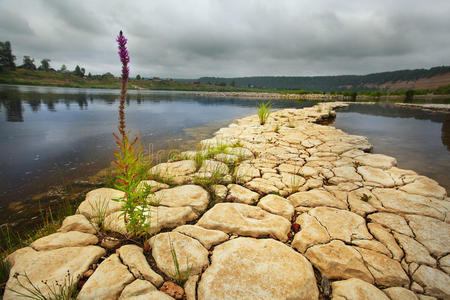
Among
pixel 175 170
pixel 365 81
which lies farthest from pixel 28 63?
pixel 365 81

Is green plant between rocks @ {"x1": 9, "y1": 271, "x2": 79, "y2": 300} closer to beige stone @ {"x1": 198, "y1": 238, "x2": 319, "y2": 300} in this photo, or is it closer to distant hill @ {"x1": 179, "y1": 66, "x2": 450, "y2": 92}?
beige stone @ {"x1": 198, "y1": 238, "x2": 319, "y2": 300}

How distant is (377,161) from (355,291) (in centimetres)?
324

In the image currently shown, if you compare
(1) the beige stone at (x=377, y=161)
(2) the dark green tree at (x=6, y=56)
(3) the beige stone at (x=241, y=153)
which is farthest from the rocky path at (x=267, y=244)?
(2) the dark green tree at (x=6, y=56)

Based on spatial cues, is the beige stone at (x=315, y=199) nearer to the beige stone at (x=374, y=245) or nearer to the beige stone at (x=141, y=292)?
the beige stone at (x=374, y=245)

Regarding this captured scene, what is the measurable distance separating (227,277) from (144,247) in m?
0.78

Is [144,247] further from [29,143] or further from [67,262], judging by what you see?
[29,143]

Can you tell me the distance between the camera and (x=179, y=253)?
4.90 ft

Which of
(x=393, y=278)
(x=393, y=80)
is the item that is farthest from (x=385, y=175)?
(x=393, y=80)

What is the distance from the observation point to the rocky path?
125 centimetres

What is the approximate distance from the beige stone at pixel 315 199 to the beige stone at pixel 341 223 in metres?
0.12

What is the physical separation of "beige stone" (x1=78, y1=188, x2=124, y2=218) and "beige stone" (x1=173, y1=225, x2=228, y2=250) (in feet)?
2.76

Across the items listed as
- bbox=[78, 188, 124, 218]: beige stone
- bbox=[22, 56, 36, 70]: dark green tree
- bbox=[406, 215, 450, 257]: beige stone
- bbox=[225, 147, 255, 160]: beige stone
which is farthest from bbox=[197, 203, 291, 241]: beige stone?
bbox=[22, 56, 36, 70]: dark green tree

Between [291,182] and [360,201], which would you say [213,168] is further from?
[360,201]

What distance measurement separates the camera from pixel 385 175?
303 centimetres
